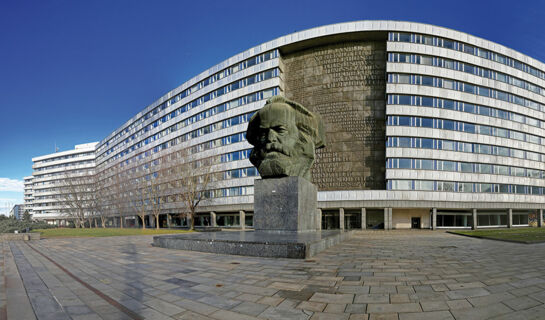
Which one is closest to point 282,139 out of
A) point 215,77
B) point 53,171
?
point 215,77

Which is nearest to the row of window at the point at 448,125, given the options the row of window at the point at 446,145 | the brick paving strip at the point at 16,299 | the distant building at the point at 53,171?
the row of window at the point at 446,145

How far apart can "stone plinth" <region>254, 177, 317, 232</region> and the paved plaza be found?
197 inches

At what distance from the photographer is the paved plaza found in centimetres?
379

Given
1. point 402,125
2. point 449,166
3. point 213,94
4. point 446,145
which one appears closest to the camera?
point 402,125

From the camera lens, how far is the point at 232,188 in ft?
155

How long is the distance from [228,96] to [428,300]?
158ft

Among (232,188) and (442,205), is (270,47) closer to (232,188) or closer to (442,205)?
(232,188)

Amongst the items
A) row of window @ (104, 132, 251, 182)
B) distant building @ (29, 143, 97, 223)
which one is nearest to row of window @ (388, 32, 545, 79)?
row of window @ (104, 132, 251, 182)

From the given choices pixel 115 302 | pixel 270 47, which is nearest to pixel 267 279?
pixel 115 302

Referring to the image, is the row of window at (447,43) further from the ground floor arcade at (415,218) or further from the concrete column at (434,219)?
the concrete column at (434,219)

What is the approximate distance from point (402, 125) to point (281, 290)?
40.1m

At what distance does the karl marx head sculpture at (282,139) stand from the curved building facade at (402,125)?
26270mm

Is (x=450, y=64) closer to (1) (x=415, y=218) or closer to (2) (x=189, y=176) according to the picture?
(1) (x=415, y=218)

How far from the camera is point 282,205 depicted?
12.8 metres
